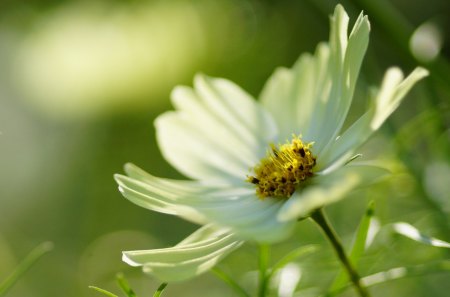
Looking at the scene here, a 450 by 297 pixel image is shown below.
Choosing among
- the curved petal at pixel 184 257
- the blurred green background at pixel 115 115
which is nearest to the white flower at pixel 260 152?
the curved petal at pixel 184 257

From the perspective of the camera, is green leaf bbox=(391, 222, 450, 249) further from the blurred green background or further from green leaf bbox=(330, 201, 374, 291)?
the blurred green background

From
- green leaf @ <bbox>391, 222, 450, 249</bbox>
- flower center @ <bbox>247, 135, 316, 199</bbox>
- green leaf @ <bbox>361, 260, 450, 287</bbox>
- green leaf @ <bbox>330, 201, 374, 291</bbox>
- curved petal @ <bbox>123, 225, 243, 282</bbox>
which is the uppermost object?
curved petal @ <bbox>123, 225, 243, 282</bbox>

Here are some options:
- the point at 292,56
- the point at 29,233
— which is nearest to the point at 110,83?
the point at 29,233

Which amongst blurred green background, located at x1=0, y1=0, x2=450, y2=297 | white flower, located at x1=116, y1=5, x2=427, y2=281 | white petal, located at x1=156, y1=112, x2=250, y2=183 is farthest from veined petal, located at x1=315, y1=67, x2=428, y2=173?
blurred green background, located at x1=0, y1=0, x2=450, y2=297

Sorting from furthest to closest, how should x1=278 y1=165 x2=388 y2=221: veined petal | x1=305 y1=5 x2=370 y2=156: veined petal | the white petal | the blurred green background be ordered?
1. the blurred green background
2. the white petal
3. x1=305 y1=5 x2=370 y2=156: veined petal
4. x1=278 y1=165 x2=388 y2=221: veined petal

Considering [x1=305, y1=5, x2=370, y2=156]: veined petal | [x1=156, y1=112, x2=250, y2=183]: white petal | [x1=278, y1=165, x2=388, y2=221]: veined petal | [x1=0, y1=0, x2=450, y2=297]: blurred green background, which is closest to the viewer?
[x1=278, y1=165, x2=388, y2=221]: veined petal

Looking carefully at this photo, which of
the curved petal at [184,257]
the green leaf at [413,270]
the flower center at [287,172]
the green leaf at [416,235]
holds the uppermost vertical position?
the curved petal at [184,257]

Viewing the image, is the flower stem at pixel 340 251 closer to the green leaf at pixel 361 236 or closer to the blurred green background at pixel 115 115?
the green leaf at pixel 361 236

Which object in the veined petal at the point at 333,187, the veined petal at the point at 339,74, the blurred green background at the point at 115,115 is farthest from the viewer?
the blurred green background at the point at 115,115

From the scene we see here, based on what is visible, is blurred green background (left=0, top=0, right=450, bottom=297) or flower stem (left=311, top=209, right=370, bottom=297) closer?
flower stem (left=311, top=209, right=370, bottom=297)
